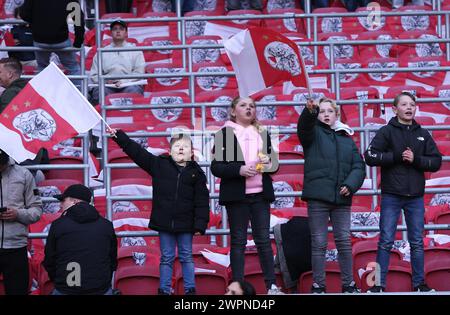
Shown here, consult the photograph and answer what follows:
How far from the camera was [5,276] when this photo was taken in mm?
11180

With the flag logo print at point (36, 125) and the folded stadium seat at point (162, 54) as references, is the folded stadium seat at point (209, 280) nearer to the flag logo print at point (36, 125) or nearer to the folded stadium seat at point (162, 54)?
the flag logo print at point (36, 125)

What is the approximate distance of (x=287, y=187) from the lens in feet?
41.8

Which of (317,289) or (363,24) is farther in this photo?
(363,24)

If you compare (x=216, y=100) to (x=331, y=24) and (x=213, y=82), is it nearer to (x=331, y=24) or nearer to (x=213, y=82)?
(x=213, y=82)

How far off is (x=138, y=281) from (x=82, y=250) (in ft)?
2.69

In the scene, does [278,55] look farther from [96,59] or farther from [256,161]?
[96,59]

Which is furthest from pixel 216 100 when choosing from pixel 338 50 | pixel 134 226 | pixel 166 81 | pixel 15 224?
pixel 15 224

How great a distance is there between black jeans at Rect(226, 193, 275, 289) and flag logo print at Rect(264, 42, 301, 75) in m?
1.13

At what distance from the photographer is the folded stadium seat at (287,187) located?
1273 cm

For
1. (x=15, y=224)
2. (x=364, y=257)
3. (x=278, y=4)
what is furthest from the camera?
(x=278, y=4)

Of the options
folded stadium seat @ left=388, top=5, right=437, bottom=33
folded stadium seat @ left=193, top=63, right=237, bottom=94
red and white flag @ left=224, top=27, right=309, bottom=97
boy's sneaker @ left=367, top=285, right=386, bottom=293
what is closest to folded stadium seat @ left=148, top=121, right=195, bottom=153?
folded stadium seat @ left=193, top=63, right=237, bottom=94

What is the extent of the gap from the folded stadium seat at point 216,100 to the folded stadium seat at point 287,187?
1.30m
